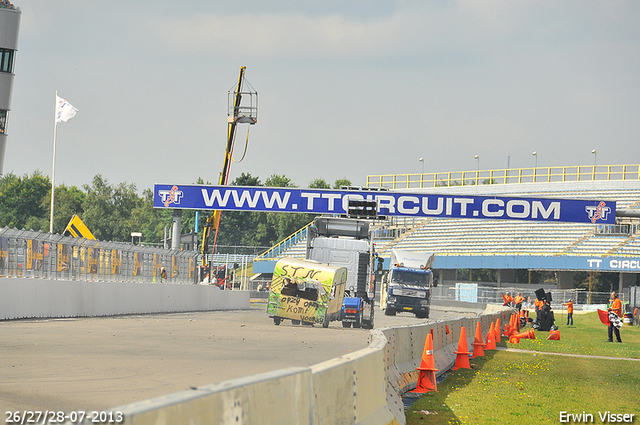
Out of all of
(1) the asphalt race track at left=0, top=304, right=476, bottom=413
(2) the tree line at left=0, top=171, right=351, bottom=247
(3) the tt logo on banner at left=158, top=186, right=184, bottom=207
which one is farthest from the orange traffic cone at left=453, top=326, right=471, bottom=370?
(2) the tree line at left=0, top=171, right=351, bottom=247

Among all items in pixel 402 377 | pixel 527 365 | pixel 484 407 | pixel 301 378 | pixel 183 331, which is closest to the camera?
pixel 301 378

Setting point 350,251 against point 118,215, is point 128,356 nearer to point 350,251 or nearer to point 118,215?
point 350,251

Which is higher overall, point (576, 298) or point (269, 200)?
point (269, 200)

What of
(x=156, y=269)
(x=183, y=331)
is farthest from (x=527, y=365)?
A: (x=156, y=269)

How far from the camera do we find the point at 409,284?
1790 inches

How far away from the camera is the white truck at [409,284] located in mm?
44906

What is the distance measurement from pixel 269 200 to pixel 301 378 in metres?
39.8

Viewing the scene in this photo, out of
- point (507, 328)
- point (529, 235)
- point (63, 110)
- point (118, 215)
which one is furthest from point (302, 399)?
point (118, 215)

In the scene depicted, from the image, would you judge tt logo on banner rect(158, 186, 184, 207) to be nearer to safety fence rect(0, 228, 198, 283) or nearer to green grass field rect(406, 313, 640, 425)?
safety fence rect(0, 228, 198, 283)

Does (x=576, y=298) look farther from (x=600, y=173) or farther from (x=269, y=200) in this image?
(x=269, y=200)

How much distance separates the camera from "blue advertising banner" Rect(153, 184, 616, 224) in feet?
144

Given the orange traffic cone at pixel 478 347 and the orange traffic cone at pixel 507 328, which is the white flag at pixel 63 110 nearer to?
the orange traffic cone at pixel 507 328

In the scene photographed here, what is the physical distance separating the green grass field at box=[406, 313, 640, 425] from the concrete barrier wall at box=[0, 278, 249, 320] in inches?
526

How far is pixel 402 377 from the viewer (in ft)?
40.5
